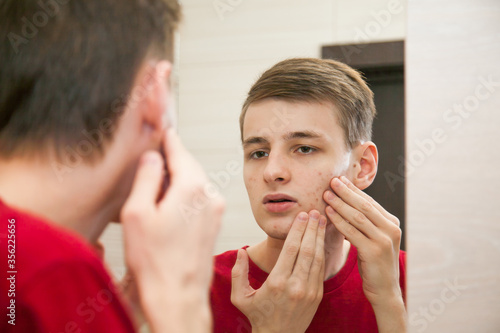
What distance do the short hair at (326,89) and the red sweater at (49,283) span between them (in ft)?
1.42

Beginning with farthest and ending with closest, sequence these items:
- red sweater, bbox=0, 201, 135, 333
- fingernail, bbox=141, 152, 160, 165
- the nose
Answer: the nose
fingernail, bbox=141, 152, 160, 165
red sweater, bbox=0, 201, 135, 333

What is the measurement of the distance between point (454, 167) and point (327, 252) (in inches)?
10.0

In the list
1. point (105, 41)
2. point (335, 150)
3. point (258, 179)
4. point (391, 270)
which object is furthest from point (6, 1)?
point (391, 270)

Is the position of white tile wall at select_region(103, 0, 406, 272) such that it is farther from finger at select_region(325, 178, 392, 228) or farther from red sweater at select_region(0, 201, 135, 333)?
red sweater at select_region(0, 201, 135, 333)

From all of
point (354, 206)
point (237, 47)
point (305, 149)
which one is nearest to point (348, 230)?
point (354, 206)

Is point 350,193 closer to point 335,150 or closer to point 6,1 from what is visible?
point 335,150

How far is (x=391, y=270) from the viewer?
29.5 inches

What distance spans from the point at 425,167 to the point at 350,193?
131 millimetres

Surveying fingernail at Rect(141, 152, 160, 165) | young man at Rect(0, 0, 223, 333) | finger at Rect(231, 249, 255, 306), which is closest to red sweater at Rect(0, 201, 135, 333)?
young man at Rect(0, 0, 223, 333)

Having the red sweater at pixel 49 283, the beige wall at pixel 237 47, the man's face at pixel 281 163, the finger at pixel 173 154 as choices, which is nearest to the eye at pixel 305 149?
the man's face at pixel 281 163

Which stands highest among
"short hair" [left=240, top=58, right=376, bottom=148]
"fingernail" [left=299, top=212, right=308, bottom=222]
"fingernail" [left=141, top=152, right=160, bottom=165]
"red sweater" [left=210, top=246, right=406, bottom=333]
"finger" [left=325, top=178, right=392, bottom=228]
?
"short hair" [left=240, top=58, right=376, bottom=148]

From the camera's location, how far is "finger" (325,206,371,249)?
2.48 feet

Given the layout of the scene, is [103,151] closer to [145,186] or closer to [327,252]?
[145,186]

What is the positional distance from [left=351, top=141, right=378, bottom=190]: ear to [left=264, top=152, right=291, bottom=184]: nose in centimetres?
13
